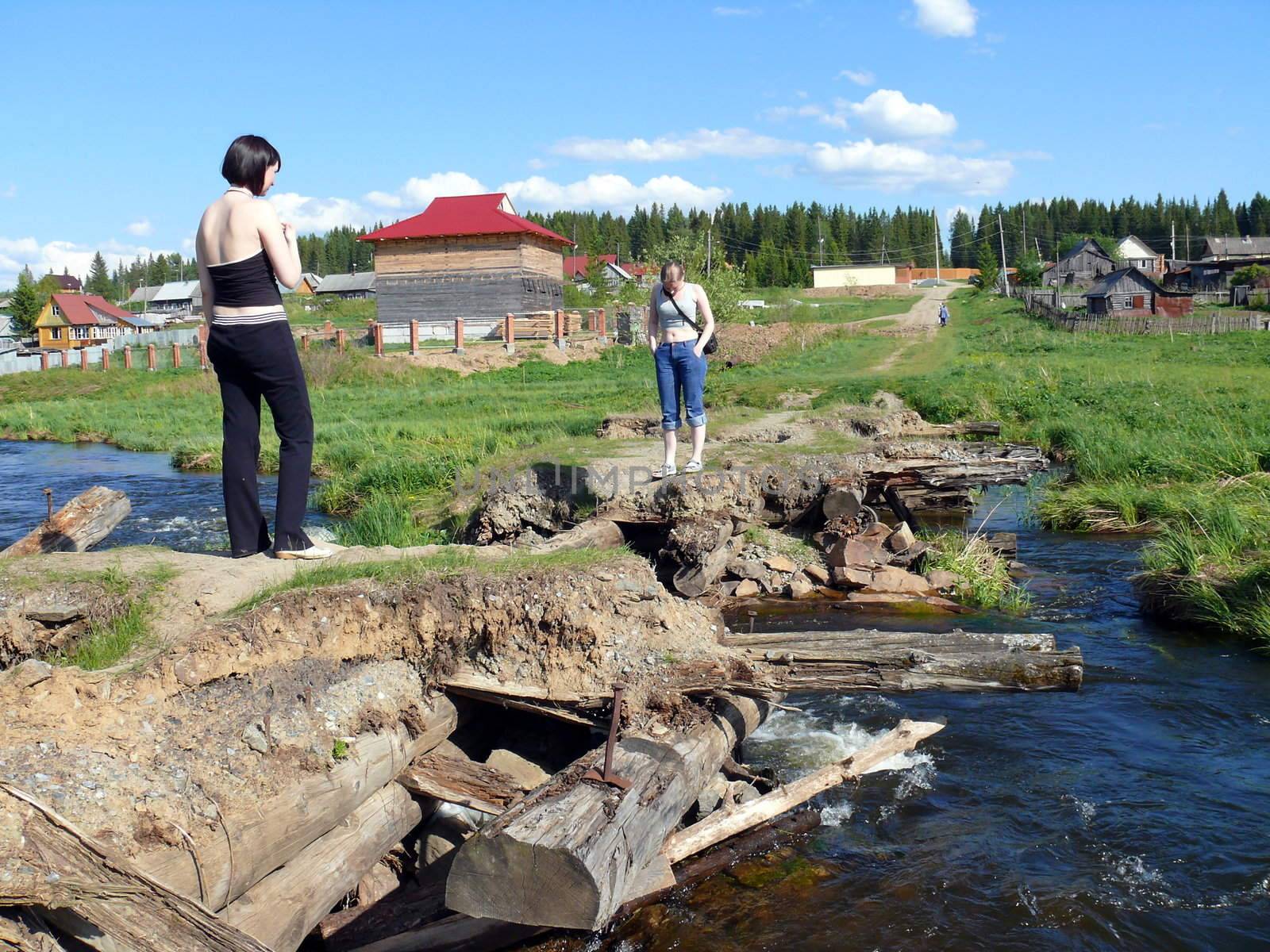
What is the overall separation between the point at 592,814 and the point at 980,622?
5761mm

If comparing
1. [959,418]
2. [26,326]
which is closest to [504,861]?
[959,418]

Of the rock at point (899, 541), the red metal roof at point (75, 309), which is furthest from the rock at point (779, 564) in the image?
the red metal roof at point (75, 309)

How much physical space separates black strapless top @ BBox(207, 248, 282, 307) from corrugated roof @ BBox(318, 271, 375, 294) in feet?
391

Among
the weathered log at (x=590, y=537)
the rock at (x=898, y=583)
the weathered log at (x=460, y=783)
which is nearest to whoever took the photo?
the weathered log at (x=460, y=783)

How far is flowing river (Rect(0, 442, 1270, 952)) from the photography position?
14.9ft

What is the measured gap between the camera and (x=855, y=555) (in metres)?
9.83

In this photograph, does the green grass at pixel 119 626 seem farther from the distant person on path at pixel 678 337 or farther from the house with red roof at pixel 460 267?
the house with red roof at pixel 460 267

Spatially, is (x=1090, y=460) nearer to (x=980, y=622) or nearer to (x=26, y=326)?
(x=980, y=622)

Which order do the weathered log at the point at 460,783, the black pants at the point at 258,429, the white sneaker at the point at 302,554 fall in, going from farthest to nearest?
the white sneaker at the point at 302,554 < the black pants at the point at 258,429 < the weathered log at the point at 460,783


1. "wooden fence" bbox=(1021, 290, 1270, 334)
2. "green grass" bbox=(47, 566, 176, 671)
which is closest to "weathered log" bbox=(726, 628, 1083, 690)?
"green grass" bbox=(47, 566, 176, 671)

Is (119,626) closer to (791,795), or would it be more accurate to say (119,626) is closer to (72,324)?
(791,795)

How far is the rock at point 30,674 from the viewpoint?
3.94 meters

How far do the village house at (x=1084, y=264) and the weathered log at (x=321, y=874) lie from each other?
107 m

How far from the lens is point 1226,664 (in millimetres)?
7711
